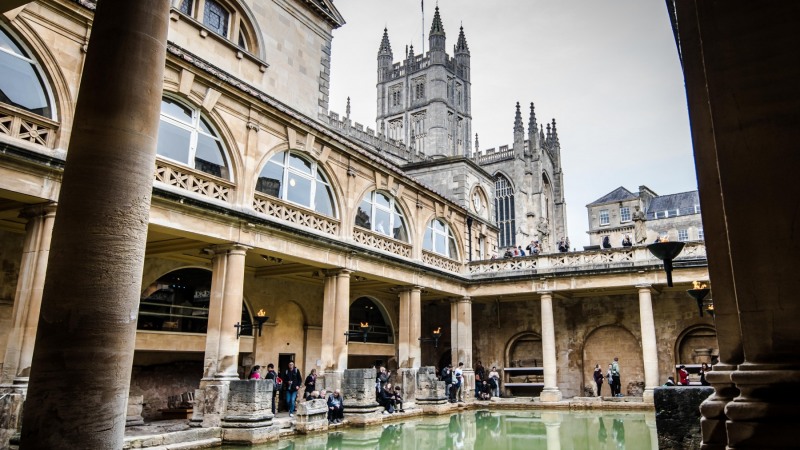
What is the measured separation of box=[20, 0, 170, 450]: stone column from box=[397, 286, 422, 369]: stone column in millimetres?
18395

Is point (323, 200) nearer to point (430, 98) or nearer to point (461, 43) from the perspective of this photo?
point (430, 98)

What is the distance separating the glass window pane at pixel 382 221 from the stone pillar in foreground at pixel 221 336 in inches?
279

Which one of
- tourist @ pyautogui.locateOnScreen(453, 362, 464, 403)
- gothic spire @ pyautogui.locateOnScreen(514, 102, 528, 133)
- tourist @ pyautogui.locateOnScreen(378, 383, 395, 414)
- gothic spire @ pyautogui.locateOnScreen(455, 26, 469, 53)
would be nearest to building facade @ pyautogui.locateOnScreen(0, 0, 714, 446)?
tourist @ pyautogui.locateOnScreen(378, 383, 395, 414)

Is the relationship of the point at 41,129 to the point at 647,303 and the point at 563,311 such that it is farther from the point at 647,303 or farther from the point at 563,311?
the point at 563,311

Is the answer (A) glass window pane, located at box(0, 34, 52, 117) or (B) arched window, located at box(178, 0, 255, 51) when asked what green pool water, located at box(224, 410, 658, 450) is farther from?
(B) arched window, located at box(178, 0, 255, 51)

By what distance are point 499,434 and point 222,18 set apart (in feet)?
52.7

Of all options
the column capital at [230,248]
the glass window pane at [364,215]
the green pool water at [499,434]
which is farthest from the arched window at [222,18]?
the green pool water at [499,434]

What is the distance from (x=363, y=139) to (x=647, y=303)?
121ft

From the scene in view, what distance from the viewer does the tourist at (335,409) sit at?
15.8 metres

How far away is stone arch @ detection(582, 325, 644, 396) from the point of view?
26987 millimetres

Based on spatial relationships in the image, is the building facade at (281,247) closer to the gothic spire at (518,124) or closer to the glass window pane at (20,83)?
the glass window pane at (20,83)

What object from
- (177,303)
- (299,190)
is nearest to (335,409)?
(177,303)

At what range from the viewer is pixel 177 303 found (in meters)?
18.1

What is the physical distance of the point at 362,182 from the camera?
20.7 meters
